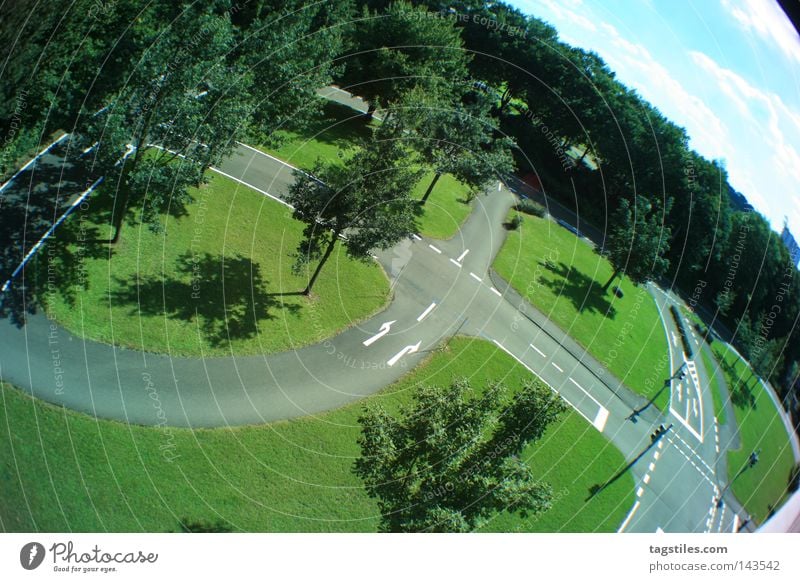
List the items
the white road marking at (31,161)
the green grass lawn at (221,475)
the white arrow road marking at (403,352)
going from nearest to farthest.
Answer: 1. the green grass lawn at (221,475)
2. the white arrow road marking at (403,352)
3. the white road marking at (31,161)

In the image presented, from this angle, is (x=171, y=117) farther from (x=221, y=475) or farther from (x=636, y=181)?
(x=636, y=181)

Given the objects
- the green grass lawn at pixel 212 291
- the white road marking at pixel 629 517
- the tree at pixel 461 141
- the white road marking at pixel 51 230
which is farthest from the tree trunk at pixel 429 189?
the white road marking at pixel 629 517

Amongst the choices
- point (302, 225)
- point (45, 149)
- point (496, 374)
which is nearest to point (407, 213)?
point (302, 225)

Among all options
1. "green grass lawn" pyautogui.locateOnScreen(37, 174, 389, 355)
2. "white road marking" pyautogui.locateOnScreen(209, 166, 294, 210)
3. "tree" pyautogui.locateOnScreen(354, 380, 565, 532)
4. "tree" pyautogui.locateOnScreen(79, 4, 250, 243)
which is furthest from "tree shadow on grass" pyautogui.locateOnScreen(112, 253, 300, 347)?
"tree" pyautogui.locateOnScreen(354, 380, 565, 532)

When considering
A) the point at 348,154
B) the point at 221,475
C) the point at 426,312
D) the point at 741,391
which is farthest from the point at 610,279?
the point at 221,475

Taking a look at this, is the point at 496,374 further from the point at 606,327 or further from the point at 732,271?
the point at 732,271

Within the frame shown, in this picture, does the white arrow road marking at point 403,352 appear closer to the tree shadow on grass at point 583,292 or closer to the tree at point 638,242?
the tree shadow on grass at point 583,292

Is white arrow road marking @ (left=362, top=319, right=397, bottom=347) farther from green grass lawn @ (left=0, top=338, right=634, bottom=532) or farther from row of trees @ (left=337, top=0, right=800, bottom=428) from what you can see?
row of trees @ (left=337, top=0, right=800, bottom=428)
